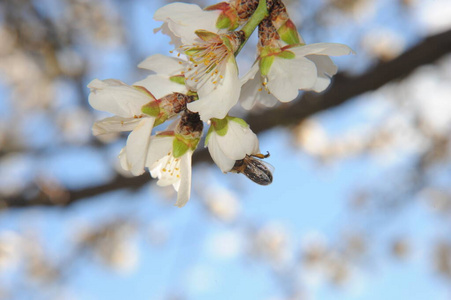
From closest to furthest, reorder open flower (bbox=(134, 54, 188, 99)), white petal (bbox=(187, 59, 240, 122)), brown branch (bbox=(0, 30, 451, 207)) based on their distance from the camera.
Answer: white petal (bbox=(187, 59, 240, 122)), open flower (bbox=(134, 54, 188, 99)), brown branch (bbox=(0, 30, 451, 207))

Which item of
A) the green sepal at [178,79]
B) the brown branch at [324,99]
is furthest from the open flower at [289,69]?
the brown branch at [324,99]

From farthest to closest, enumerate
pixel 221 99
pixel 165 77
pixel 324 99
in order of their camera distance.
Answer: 1. pixel 324 99
2. pixel 165 77
3. pixel 221 99

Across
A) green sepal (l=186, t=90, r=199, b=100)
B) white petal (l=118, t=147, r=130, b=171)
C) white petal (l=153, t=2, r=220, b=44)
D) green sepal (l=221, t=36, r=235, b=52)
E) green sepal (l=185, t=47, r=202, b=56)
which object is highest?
white petal (l=153, t=2, r=220, b=44)

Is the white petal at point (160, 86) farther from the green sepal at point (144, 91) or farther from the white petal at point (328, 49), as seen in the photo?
the white petal at point (328, 49)

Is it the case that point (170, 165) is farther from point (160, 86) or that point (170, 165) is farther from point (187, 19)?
point (187, 19)

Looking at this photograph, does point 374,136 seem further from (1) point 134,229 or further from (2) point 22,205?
(2) point 22,205

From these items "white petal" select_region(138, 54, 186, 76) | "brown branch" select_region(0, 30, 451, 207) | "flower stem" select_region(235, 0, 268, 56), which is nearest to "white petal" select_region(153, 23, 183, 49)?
"white petal" select_region(138, 54, 186, 76)

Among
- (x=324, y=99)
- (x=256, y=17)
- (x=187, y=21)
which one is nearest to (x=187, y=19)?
(x=187, y=21)

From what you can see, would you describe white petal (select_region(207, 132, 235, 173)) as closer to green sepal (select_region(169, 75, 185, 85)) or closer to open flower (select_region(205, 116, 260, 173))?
open flower (select_region(205, 116, 260, 173))
